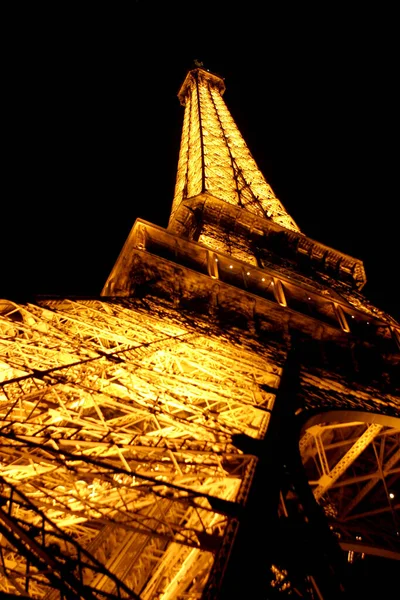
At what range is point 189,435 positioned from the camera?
6.60 meters

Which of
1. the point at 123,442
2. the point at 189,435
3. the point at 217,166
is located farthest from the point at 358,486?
the point at 217,166

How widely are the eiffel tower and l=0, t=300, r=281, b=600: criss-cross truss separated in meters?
0.04

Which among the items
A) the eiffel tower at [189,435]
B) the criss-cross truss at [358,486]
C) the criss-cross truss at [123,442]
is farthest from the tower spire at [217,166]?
the criss-cross truss at [123,442]

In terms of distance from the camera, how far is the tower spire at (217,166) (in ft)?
86.6

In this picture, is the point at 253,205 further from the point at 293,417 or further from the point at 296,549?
the point at 296,549

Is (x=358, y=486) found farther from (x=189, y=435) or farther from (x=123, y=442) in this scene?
(x=123, y=442)

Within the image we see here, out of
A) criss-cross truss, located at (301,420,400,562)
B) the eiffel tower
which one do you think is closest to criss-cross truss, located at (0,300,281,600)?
the eiffel tower

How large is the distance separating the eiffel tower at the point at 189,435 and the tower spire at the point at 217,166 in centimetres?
783

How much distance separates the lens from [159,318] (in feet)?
32.7

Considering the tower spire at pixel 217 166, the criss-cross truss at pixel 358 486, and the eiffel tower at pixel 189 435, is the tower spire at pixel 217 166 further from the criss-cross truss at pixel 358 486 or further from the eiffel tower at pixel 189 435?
the criss-cross truss at pixel 358 486

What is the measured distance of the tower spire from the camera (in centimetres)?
2641

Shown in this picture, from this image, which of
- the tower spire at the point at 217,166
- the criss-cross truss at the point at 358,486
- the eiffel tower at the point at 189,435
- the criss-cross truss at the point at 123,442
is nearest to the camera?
the eiffel tower at the point at 189,435

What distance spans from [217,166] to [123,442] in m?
25.9

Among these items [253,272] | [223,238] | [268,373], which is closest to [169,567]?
[268,373]
